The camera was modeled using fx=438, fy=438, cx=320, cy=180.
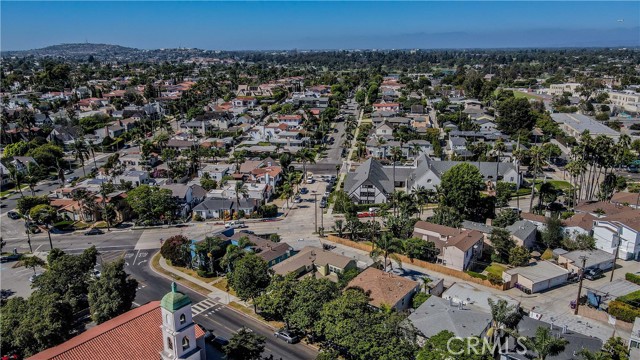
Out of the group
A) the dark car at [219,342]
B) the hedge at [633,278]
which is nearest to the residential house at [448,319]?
the dark car at [219,342]

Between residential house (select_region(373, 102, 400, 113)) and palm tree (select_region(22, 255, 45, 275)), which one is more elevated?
residential house (select_region(373, 102, 400, 113))

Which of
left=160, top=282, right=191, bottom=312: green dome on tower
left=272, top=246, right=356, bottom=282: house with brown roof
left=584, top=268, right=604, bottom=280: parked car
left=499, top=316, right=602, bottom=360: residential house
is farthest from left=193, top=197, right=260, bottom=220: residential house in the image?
left=584, top=268, right=604, bottom=280: parked car

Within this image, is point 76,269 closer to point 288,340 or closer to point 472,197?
point 288,340

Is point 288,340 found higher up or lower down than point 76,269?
lower down

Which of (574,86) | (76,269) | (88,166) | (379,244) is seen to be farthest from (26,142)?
(574,86)

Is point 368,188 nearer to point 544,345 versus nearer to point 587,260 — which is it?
point 587,260

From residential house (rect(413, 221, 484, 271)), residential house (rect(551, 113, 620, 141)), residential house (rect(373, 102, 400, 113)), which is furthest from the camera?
residential house (rect(373, 102, 400, 113))

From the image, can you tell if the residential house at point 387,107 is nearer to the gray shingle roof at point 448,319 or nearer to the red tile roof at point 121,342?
the gray shingle roof at point 448,319

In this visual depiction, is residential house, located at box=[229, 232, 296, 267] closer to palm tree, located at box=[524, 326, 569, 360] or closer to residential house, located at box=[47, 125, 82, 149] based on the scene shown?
palm tree, located at box=[524, 326, 569, 360]
